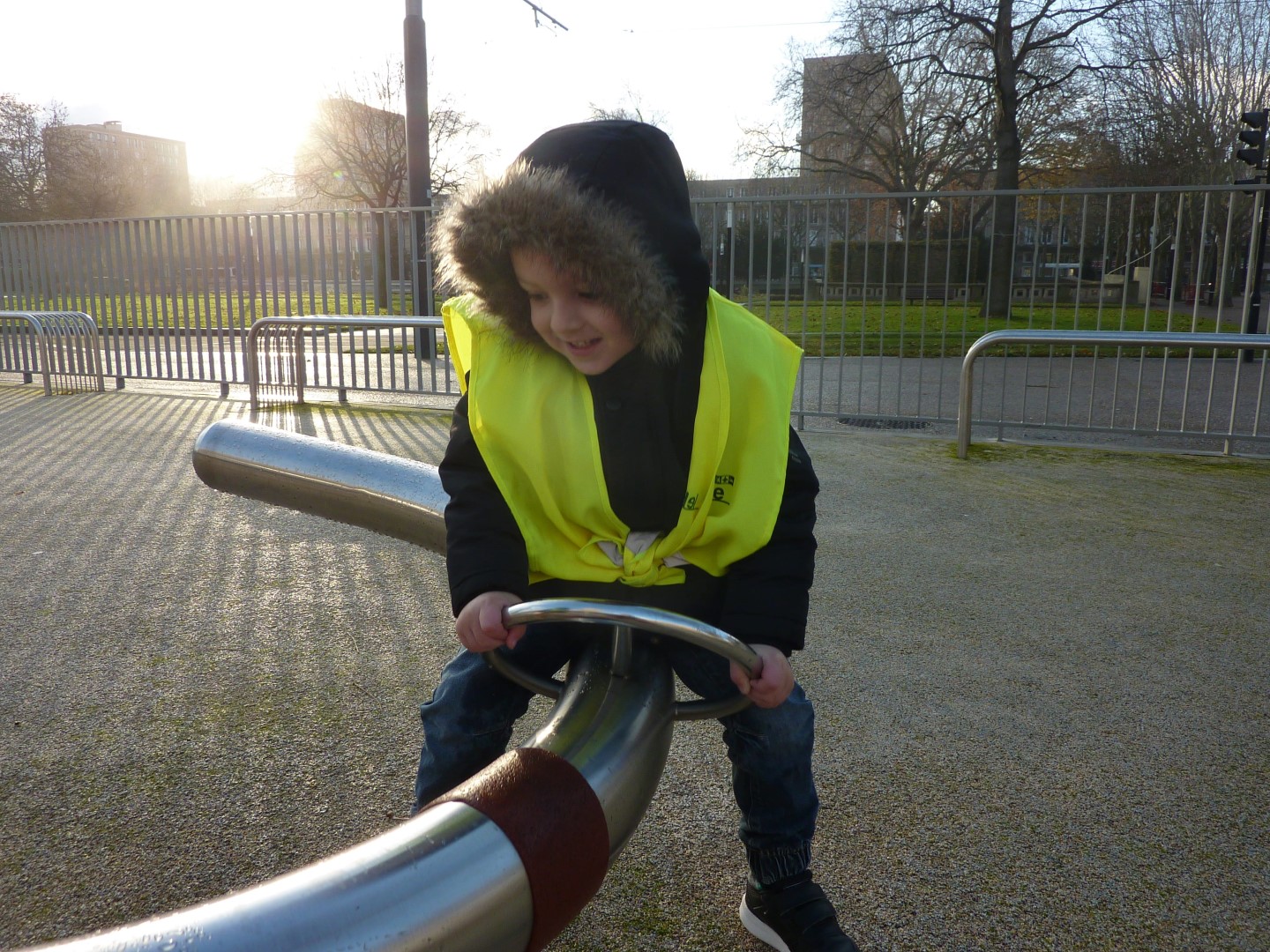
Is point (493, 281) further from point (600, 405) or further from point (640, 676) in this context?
point (640, 676)

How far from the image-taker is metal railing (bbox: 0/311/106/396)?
992 cm

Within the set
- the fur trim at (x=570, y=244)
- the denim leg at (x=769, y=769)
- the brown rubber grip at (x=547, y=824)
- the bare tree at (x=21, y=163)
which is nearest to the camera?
→ the brown rubber grip at (x=547, y=824)

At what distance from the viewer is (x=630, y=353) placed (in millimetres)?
1777

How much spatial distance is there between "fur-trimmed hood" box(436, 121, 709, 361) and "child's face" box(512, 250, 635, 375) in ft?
0.06

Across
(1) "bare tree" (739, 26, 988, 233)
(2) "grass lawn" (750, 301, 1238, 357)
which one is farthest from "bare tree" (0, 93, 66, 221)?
(2) "grass lawn" (750, 301, 1238, 357)

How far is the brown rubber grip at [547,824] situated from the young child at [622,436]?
1.82 ft

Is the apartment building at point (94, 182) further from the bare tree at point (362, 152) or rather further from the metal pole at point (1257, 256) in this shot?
the metal pole at point (1257, 256)

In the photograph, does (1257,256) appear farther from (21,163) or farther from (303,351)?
(21,163)

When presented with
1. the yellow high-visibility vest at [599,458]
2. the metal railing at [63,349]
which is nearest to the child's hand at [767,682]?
the yellow high-visibility vest at [599,458]

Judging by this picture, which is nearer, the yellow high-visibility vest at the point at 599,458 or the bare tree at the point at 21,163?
the yellow high-visibility vest at the point at 599,458

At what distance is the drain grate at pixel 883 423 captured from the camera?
26.2ft

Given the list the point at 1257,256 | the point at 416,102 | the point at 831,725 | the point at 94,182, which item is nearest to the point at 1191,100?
the point at 1257,256

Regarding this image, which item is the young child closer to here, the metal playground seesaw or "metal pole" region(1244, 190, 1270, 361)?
the metal playground seesaw

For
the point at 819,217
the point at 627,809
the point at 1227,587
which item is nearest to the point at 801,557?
the point at 627,809
